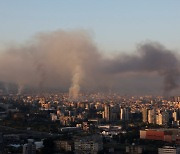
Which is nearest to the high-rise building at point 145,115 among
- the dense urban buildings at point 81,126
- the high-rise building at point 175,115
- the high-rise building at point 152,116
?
the dense urban buildings at point 81,126

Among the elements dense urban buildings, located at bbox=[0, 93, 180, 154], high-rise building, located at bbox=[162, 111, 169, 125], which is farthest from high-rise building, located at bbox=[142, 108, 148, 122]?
high-rise building, located at bbox=[162, 111, 169, 125]

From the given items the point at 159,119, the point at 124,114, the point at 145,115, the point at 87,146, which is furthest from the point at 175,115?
the point at 87,146

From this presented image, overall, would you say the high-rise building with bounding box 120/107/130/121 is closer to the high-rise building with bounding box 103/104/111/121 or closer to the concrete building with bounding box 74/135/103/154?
the high-rise building with bounding box 103/104/111/121

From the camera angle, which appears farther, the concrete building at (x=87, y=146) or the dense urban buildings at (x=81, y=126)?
the dense urban buildings at (x=81, y=126)

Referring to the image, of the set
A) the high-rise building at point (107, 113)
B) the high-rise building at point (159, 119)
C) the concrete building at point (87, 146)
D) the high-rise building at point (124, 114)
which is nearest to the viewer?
the concrete building at point (87, 146)

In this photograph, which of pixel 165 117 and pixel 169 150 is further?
pixel 165 117

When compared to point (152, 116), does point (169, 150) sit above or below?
below

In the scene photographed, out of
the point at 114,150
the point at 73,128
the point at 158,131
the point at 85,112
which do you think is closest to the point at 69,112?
the point at 85,112

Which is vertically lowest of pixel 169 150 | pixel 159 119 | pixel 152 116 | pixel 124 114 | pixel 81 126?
pixel 169 150

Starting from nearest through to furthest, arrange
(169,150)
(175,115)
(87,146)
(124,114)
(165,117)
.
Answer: (169,150)
(87,146)
(165,117)
(175,115)
(124,114)

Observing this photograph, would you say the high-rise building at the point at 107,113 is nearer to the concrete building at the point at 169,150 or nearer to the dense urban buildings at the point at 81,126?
the dense urban buildings at the point at 81,126

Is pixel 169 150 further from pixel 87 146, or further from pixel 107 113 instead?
pixel 107 113

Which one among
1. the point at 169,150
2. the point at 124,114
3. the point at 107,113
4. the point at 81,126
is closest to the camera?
the point at 169,150
